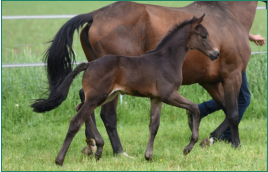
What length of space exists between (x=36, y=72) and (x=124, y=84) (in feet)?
11.1

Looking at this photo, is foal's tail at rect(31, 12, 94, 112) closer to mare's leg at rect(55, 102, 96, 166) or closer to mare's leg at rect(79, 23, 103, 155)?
mare's leg at rect(79, 23, 103, 155)

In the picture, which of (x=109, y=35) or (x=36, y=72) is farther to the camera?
(x=36, y=72)

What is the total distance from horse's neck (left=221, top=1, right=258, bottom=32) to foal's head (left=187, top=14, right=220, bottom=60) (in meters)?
1.26

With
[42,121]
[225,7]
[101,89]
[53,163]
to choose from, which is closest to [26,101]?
[42,121]

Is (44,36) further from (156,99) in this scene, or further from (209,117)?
(156,99)

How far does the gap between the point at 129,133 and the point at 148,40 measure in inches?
69.4

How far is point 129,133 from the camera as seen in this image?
5.57 metres

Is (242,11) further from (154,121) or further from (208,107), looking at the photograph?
(154,121)

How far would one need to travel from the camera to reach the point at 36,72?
6.61m

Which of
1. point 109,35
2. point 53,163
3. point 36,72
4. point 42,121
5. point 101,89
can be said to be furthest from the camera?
point 36,72

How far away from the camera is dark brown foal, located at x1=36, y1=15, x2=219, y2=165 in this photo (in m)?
3.67

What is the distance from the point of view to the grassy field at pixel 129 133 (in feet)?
12.7

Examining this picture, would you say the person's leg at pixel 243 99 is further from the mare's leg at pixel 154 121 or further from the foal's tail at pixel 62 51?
the foal's tail at pixel 62 51

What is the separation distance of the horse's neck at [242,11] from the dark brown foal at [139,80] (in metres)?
1.30
